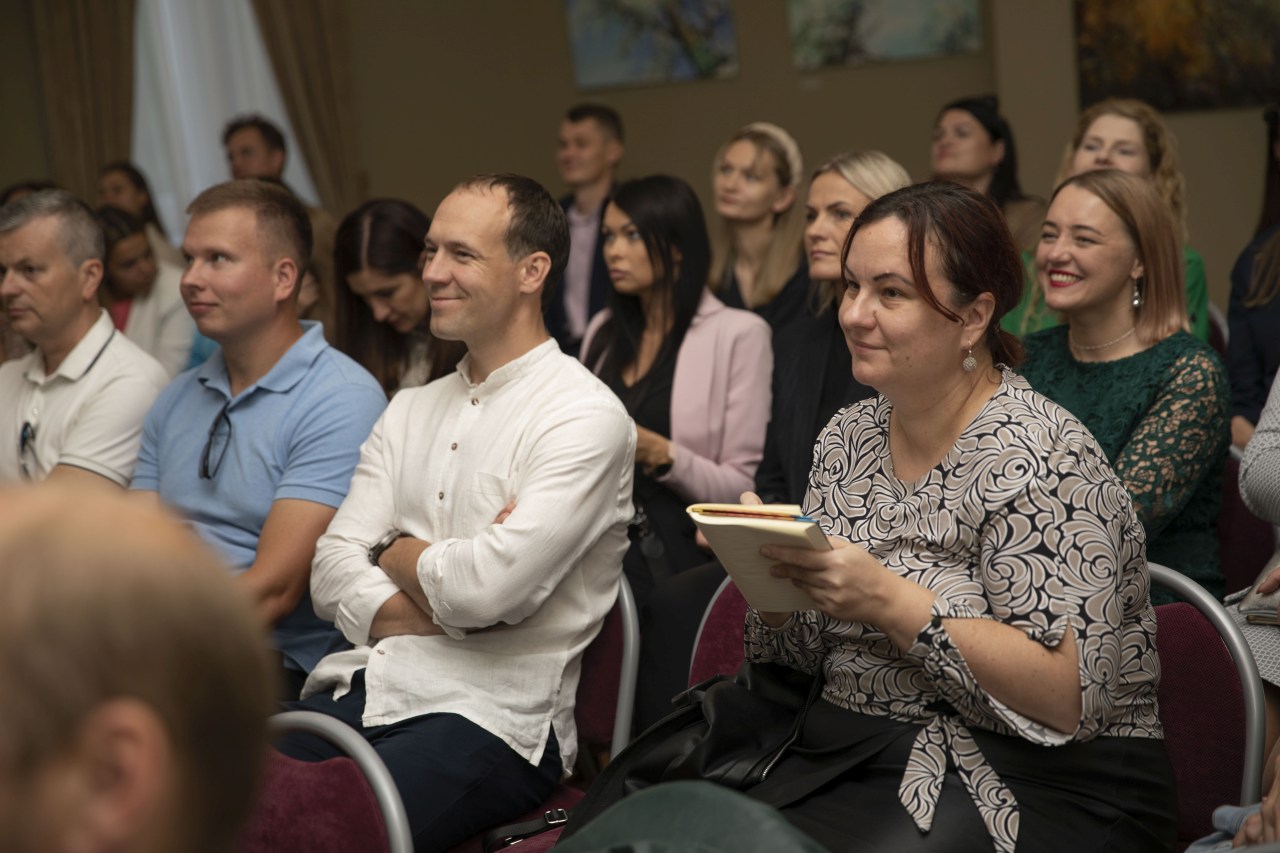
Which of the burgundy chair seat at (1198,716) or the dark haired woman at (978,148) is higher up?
the dark haired woman at (978,148)

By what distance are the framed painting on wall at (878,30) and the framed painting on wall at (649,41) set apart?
17.3 inches

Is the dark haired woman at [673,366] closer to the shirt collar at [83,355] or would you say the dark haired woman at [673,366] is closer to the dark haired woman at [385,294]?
the dark haired woman at [385,294]

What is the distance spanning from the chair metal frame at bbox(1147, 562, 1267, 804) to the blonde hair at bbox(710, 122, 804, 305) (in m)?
2.61

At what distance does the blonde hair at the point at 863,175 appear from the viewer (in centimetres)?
356

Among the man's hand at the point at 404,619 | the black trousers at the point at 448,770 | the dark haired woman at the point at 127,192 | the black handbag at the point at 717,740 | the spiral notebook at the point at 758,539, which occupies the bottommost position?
the black trousers at the point at 448,770

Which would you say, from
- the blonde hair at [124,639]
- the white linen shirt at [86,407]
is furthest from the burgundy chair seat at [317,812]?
the white linen shirt at [86,407]

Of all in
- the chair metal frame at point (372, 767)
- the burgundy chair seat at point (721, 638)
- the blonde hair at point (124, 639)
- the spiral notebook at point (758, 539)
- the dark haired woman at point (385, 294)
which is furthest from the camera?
the dark haired woman at point (385, 294)

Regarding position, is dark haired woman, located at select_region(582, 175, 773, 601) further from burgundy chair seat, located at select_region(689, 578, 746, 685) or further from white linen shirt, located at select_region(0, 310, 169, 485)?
white linen shirt, located at select_region(0, 310, 169, 485)

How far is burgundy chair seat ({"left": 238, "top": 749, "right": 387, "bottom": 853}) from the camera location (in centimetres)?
199

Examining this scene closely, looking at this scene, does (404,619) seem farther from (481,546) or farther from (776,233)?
(776,233)

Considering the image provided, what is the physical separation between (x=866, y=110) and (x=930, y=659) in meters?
6.21

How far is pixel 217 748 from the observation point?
0.85 m

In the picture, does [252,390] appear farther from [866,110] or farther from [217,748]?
[866,110]

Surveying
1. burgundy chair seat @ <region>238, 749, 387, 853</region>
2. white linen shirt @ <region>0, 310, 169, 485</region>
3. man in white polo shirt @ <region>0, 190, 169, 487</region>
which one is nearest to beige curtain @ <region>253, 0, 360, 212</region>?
man in white polo shirt @ <region>0, 190, 169, 487</region>
